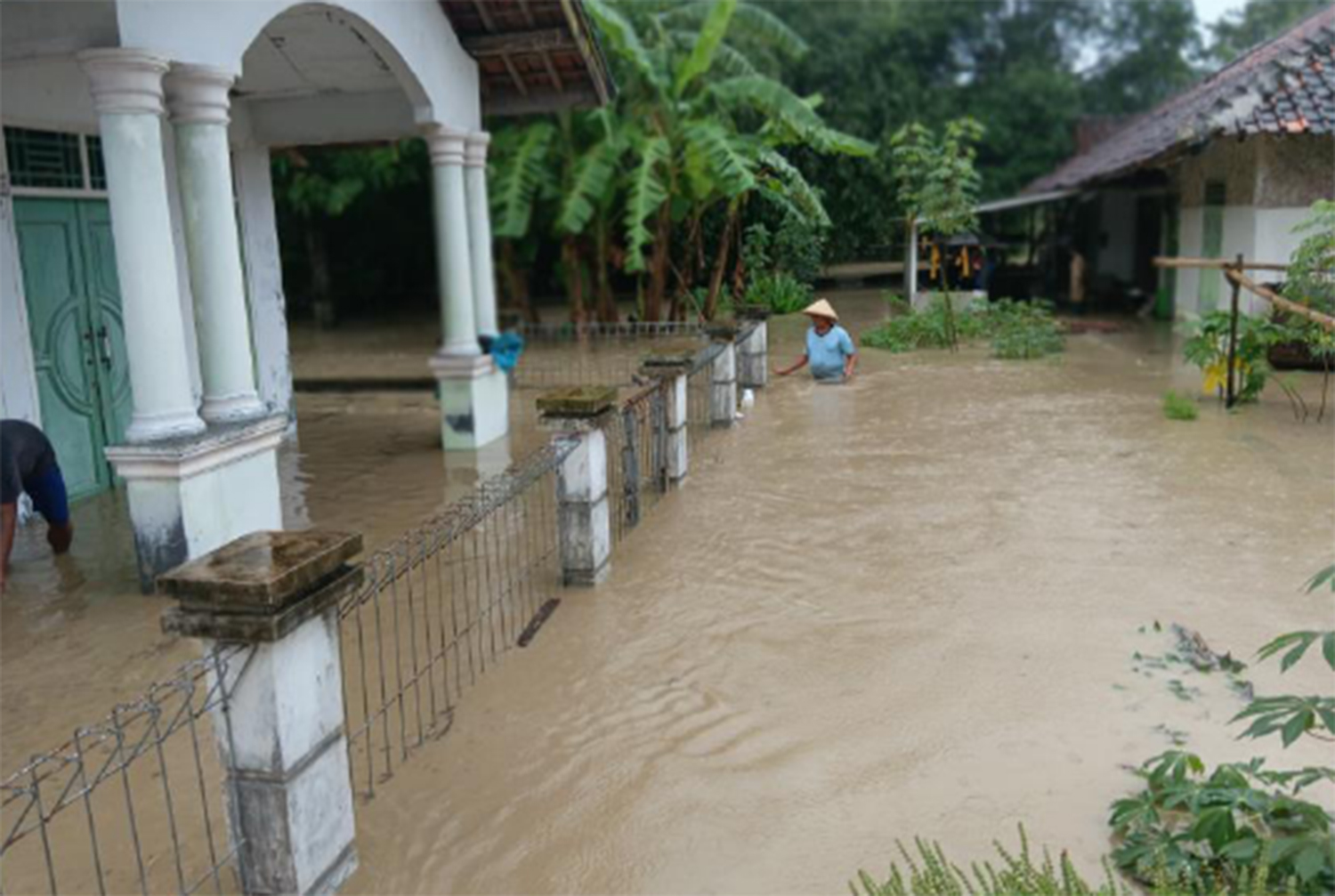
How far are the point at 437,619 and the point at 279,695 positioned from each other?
2.58 meters

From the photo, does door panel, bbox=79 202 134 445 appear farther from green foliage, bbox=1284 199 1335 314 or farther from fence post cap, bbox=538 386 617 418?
green foliage, bbox=1284 199 1335 314

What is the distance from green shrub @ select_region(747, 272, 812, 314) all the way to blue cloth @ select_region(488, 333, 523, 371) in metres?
2.39

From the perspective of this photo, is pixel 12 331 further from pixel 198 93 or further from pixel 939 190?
pixel 939 190

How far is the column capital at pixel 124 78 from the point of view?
5.57m

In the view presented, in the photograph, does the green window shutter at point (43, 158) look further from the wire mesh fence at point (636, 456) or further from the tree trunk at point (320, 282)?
the tree trunk at point (320, 282)

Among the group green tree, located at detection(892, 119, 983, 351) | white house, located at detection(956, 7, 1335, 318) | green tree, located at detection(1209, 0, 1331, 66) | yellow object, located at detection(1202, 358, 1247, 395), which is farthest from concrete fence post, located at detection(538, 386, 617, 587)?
green tree, located at detection(1209, 0, 1331, 66)

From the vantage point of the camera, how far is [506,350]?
10.8 meters

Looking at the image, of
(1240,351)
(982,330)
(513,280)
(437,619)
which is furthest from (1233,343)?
(513,280)

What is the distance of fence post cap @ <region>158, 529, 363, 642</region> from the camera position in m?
2.96

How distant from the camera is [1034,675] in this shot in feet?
15.4

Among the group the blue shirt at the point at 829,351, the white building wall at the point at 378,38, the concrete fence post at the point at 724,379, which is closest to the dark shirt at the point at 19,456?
the white building wall at the point at 378,38

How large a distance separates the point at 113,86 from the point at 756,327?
6.14 meters

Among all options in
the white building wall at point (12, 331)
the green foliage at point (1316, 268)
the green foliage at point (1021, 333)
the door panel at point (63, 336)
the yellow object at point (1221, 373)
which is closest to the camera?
the white building wall at point (12, 331)

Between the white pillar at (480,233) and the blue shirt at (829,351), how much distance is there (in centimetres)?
309
